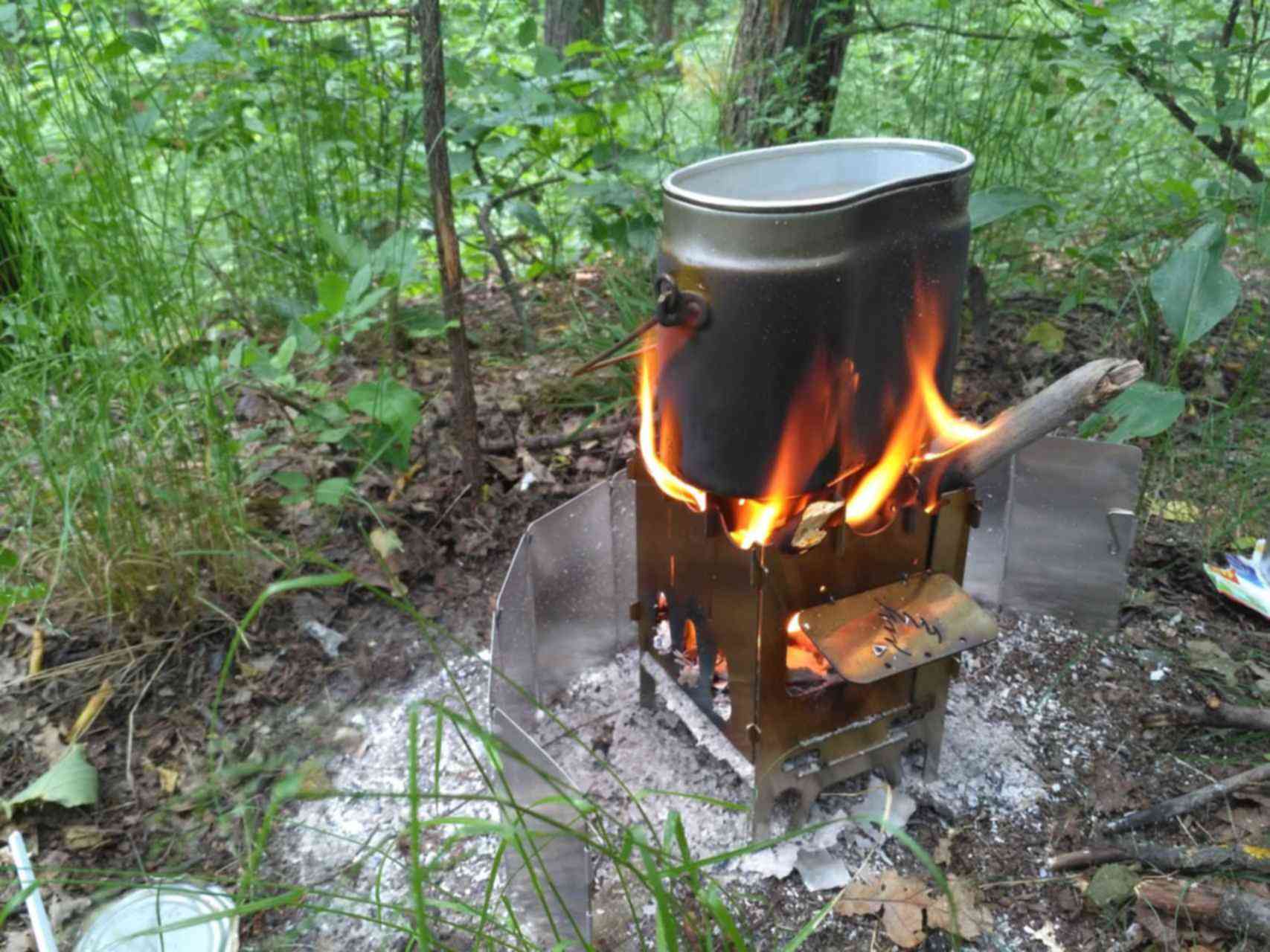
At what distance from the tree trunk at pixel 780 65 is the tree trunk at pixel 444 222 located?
1.30 metres

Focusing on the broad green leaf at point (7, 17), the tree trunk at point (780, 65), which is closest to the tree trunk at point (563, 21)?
the tree trunk at point (780, 65)

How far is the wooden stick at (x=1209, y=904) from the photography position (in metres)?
1.57

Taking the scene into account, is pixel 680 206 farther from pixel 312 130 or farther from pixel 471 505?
pixel 312 130

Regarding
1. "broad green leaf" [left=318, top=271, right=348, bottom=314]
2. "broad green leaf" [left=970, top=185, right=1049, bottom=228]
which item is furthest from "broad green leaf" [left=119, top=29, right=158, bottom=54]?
"broad green leaf" [left=970, top=185, right=1049, bottom=228]

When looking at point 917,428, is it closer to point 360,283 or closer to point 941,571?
point 941,571

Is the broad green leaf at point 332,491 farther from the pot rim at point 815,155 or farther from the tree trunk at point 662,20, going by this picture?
the tree trunk at point 662,20

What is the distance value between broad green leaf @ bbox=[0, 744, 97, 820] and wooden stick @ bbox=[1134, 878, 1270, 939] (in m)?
1.94

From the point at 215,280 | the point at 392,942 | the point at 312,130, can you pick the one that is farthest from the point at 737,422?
the point at 312,130

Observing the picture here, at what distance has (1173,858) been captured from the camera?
1740 millimetres

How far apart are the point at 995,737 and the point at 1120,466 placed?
678 mm

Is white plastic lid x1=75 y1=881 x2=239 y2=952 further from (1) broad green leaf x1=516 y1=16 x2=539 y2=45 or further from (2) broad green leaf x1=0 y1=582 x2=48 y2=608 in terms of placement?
(1) broad green leaf x1=516 y1=16 x2=539 y2=45

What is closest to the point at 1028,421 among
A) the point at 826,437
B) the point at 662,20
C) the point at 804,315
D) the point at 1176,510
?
the point at 826,437

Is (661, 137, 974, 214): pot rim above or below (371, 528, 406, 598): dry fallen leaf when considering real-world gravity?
above

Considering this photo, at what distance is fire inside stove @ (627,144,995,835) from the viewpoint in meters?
1.44
